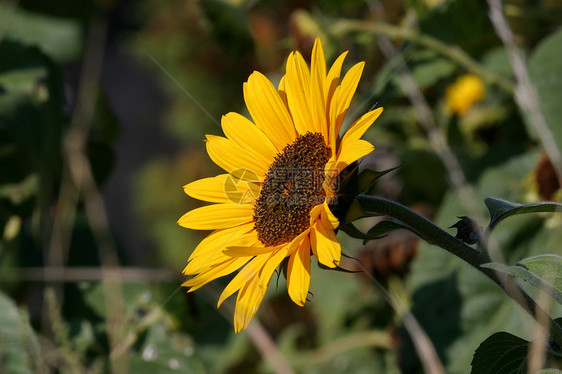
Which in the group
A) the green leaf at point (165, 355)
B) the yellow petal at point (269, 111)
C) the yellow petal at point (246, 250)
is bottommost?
the green leaf at point (165, 355)

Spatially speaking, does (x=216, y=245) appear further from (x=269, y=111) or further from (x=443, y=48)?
(x=443, y=48)

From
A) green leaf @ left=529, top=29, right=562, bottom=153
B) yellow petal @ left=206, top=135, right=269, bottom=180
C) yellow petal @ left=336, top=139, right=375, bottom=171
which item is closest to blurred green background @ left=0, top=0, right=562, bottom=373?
green leaf @ left=529, top=29, right=562, bottom=153

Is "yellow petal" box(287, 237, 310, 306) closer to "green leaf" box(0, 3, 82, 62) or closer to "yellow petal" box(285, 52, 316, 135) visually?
"yellow petal" box(285, 52, 316, 135)

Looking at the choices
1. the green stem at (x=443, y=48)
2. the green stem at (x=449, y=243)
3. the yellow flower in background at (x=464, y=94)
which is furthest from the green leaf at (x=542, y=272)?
the yellow flower in background at (x=464, y=94)

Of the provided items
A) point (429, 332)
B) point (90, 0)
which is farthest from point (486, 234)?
point (90, 0)

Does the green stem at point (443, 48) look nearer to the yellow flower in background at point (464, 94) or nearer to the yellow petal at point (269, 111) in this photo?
the yellow flower in background at point (464, 94)

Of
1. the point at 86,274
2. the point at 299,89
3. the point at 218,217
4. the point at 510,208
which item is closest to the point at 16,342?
the point at 86,274
